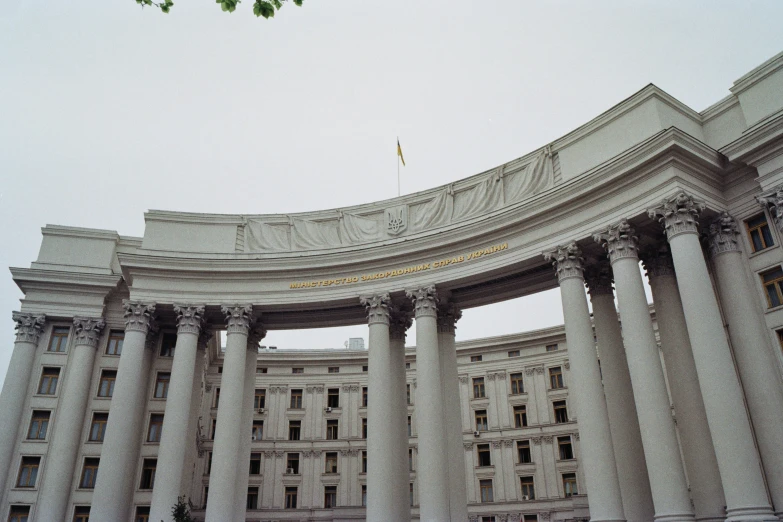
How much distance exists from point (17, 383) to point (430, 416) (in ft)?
76.0

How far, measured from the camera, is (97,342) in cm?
3709

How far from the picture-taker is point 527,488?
53.2m

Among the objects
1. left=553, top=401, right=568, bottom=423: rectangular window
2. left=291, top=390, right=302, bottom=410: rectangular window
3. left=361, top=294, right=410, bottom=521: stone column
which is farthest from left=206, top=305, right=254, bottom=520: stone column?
left=553, top=401, right=568, bottom=423: rectangular window

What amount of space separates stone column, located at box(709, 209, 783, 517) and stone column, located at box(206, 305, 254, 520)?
2310 centimetres

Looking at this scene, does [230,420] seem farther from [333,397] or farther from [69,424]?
[333,397]

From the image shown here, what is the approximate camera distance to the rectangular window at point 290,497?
54403 mm

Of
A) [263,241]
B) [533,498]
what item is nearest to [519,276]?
[263,241]

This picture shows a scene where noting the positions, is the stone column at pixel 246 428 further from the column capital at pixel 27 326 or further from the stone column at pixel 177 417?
the column capital at pixel 27 326

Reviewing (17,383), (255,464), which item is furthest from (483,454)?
(17,383)

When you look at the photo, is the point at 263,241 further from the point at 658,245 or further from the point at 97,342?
the point at 658,245

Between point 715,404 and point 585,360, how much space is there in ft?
18.1


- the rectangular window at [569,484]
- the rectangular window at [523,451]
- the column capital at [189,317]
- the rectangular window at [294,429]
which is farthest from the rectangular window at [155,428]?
the rectangular window at [569,484]

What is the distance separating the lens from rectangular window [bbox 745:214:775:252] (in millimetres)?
24734

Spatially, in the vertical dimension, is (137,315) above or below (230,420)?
above
